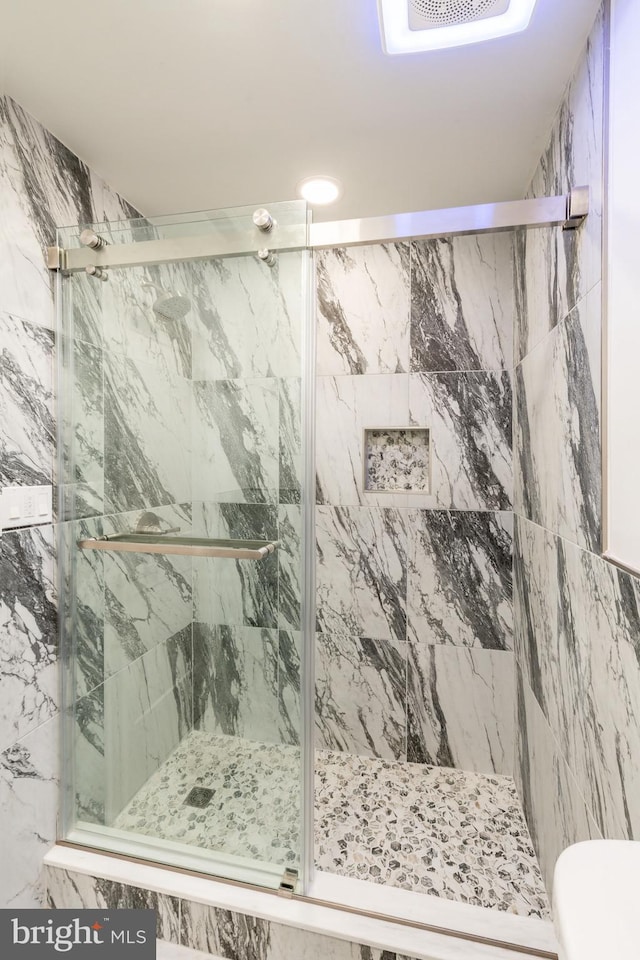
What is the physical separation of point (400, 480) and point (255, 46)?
1486 mm

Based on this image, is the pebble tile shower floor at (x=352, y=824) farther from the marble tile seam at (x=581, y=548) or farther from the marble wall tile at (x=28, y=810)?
the marble tile seam at (x=581, y=548)

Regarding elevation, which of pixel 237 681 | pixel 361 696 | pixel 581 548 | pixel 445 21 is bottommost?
pixel 361 696

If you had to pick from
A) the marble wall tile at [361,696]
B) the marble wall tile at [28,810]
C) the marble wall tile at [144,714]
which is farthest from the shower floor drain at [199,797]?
the marble wall tile at [361,696]

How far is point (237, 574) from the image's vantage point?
1269 mm

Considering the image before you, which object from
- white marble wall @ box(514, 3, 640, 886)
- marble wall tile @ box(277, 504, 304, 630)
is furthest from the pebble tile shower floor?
marble wall tile @ box(277, 504, 304, 630)

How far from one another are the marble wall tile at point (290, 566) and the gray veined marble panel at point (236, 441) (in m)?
0.07

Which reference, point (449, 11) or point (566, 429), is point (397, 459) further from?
point (449, 11)

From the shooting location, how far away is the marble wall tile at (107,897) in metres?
1.22

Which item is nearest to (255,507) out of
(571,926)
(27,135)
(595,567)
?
(595,567)

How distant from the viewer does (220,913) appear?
1.17 m

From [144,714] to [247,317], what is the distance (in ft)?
4.10

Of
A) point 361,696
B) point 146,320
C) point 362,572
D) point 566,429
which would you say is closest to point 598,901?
point 566,429

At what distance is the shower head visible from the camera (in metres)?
1.30

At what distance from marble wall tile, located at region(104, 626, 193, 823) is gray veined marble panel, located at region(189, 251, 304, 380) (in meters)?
0.80
